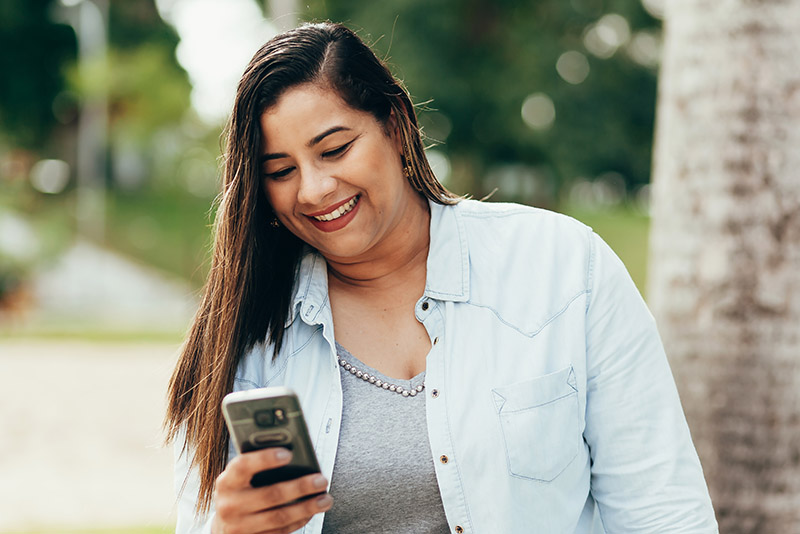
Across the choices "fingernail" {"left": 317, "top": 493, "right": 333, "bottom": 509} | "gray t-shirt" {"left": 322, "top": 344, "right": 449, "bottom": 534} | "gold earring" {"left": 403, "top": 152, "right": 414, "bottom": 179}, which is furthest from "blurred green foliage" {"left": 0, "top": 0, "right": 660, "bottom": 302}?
"fingernail" {"left": 317, "top": 493, "right": 333, "bottom": 509}

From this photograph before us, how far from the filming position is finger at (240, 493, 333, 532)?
2004 mm

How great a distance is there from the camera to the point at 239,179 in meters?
2.40

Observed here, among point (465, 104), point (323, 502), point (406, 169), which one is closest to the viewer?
point (323, 502)

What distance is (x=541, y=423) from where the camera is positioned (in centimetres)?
225

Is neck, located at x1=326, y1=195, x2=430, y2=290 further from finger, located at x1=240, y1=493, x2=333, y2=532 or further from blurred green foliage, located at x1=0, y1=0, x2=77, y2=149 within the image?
blurred green foliage, located at x1=0, y1=0, x2=77, y2=149

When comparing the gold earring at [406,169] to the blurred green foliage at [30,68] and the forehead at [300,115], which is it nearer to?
the forehead at [300,115]

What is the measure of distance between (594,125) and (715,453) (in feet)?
70.7

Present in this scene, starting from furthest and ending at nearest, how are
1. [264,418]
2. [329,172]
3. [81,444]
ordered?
[81,444]
[329,172]
[264,418]

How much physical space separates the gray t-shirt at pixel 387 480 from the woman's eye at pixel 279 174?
25.7 inches

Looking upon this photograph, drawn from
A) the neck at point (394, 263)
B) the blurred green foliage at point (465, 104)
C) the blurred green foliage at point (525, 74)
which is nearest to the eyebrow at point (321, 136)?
the neck at point (394, 263)

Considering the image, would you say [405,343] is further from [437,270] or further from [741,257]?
[741,257]

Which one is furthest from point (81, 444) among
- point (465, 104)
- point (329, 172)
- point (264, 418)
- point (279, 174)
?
point (465, 104)

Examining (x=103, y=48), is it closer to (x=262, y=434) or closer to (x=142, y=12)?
(x=142, y=12)

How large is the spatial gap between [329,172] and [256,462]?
773 millimetres
